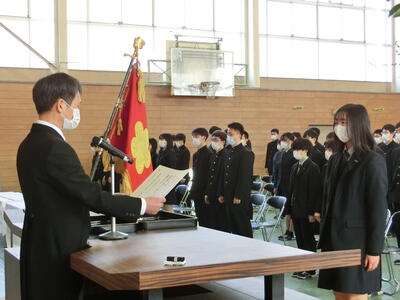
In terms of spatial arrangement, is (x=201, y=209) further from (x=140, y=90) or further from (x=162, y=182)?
(x=162, y=182)

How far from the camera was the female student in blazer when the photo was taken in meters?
3.29

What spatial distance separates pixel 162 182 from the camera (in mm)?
2721

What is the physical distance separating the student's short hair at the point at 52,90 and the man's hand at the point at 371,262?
190 centimetres

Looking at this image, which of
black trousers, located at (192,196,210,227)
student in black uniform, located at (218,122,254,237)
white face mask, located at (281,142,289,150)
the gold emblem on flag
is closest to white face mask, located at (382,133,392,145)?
white face mask, located at (281,142,289,150)

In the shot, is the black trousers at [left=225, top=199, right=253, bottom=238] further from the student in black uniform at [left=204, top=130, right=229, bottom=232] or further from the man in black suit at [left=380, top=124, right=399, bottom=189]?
the man in black suit at [left=380, top=124, right=399, bottom=189]

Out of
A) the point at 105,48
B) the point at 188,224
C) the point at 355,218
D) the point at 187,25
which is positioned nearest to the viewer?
the point at 188,224

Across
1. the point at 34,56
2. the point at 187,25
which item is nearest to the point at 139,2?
the point at 187,25

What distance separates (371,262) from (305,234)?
372 cm

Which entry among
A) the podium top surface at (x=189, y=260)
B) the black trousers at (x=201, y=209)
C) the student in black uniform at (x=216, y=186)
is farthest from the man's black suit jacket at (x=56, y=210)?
the black trousers at (x=201, y=209)

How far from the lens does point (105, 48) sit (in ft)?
48.0

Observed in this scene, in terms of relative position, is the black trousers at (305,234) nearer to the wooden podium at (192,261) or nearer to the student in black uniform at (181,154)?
the student in black uniform at (181,154)

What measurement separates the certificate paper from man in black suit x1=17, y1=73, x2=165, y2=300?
0.79 feet

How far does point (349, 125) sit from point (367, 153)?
0.19 m

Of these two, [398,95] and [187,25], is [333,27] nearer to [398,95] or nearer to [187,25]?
[398,95]
